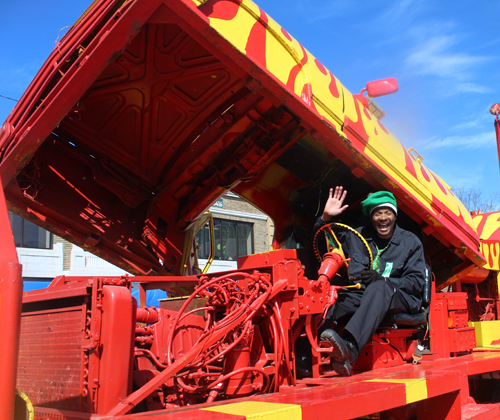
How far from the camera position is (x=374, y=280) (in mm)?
3449

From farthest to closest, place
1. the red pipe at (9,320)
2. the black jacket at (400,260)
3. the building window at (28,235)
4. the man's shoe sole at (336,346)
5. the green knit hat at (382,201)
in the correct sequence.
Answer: the building window at (28,235)
the green knit hat at (382,201)
the black jacket at (400,260)
the man's shoe sole at (336,346)
the red pipe at (9,320)

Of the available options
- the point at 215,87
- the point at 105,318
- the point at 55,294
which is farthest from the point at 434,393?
the point at 215,87

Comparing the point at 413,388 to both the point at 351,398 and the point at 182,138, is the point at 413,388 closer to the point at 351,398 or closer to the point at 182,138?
the point at 351,398

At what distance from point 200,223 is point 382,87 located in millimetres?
2218

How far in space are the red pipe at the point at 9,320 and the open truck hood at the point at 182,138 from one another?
167cm

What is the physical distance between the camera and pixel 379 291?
3.33 m

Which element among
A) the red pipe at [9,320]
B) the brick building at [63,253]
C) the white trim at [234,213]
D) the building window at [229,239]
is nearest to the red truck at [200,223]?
the red pipe at [9,320]

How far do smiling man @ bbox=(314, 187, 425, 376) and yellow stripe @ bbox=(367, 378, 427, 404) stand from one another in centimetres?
36

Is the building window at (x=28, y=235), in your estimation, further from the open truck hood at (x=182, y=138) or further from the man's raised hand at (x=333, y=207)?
the man's raised hand at (x=333, y=207)

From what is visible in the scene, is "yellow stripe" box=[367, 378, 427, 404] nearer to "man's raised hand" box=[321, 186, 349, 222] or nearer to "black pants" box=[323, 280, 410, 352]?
"black pants" box=[323, 280, 410, 352]

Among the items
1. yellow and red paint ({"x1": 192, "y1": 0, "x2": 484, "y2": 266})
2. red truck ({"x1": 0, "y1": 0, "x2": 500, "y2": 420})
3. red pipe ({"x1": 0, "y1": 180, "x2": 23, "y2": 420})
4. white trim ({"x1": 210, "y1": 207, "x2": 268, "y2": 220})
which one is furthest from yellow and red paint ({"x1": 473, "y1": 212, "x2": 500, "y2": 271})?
white trim ({"x1": 210, "y1": 207, "x2": 268, "y2": 220})

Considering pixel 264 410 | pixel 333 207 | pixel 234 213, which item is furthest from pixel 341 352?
pixel 234 213

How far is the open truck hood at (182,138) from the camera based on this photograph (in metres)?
2.86

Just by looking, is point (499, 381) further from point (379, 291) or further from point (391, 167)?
point (391, 167)
